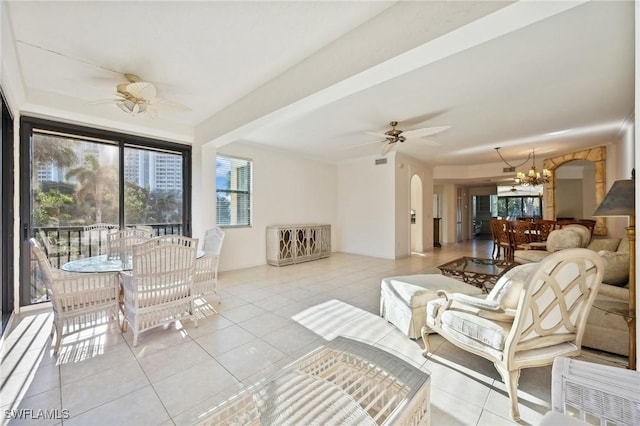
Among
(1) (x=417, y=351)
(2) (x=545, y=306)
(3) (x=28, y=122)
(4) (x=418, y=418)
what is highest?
(3) (x=28, y=122)

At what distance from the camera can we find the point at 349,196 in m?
7.38

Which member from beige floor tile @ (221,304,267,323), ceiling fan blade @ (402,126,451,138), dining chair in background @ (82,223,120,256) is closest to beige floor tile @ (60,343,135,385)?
beige floor tile @ (221,304,267,323)

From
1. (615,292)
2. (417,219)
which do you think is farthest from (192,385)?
(417,219)

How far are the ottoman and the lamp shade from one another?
1243 millimetres

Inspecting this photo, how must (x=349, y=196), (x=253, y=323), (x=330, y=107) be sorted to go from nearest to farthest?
1. (x=253, y=323)
2. (x=330, y=107)
3. (x=349, y=196)

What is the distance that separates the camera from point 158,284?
246 centimetres

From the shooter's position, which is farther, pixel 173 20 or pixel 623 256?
pixel 623 256

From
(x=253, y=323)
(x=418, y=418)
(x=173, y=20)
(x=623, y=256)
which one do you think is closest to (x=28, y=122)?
(x=173, y=20)

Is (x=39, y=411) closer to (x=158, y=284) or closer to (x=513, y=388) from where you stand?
(x=158, y=284)

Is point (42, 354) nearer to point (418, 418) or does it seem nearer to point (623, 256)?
point (418, 418)

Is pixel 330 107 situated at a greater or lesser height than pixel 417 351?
greater

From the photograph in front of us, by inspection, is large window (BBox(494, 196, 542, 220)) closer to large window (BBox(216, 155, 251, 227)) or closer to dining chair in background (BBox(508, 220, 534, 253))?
dining chair in background (BBox(508, 220, 534, 253))

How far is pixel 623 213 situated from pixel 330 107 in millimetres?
3036

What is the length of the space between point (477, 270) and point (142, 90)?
15.0 feet
